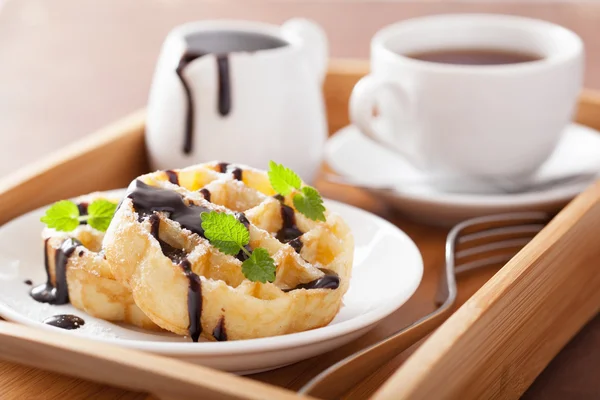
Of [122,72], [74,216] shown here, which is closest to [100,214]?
[74,216]

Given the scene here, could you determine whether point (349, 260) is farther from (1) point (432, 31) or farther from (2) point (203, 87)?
(1) point (432, 31)

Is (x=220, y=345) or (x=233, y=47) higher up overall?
(x=233, y=47)

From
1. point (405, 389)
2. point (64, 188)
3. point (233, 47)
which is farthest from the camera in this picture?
point (233, 47)

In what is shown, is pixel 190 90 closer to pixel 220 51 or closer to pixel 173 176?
pixel 220 51

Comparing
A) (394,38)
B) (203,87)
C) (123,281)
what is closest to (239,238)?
(123,281)

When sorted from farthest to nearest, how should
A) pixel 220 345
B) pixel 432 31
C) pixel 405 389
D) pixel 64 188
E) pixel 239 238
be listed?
1. pixel 432 31
2. pixel 64 188
3. pixel 239 238
4. pixel 220 345
5. pixel 405 389

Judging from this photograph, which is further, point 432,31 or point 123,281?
point 432,31
